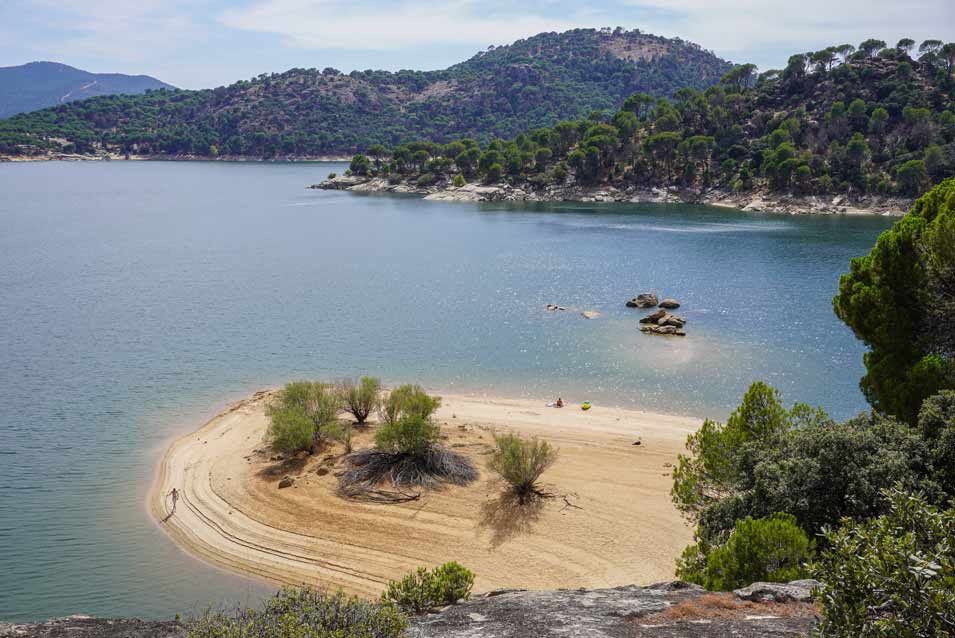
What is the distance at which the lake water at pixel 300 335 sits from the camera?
24656 mm

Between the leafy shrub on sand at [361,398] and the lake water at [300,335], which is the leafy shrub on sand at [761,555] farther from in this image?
the leafy shrub on sand at [361,398]

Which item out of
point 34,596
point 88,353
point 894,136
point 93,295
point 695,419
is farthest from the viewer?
point 894,136

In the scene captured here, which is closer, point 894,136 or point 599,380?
point 599,380

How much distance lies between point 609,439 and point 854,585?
74.2ft

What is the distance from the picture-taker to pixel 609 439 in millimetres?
30500

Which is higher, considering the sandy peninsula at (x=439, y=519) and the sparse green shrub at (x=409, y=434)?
the sparse green shrub at (x=409, y=434)

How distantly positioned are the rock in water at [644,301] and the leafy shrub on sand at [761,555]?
1707 inches

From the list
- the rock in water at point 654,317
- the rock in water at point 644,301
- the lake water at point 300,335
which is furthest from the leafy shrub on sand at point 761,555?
the rock in water at point 644,301

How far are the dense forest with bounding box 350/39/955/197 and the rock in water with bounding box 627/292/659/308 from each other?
78747 mm

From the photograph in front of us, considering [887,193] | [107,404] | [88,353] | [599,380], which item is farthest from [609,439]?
[887,193]

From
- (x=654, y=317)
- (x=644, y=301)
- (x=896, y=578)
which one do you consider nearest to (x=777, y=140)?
(x=644, y=301)

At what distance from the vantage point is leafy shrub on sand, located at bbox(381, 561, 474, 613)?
1461cm

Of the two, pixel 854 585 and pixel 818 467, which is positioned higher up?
pixel 854 585

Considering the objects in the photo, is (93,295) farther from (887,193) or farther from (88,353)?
(887,193)
